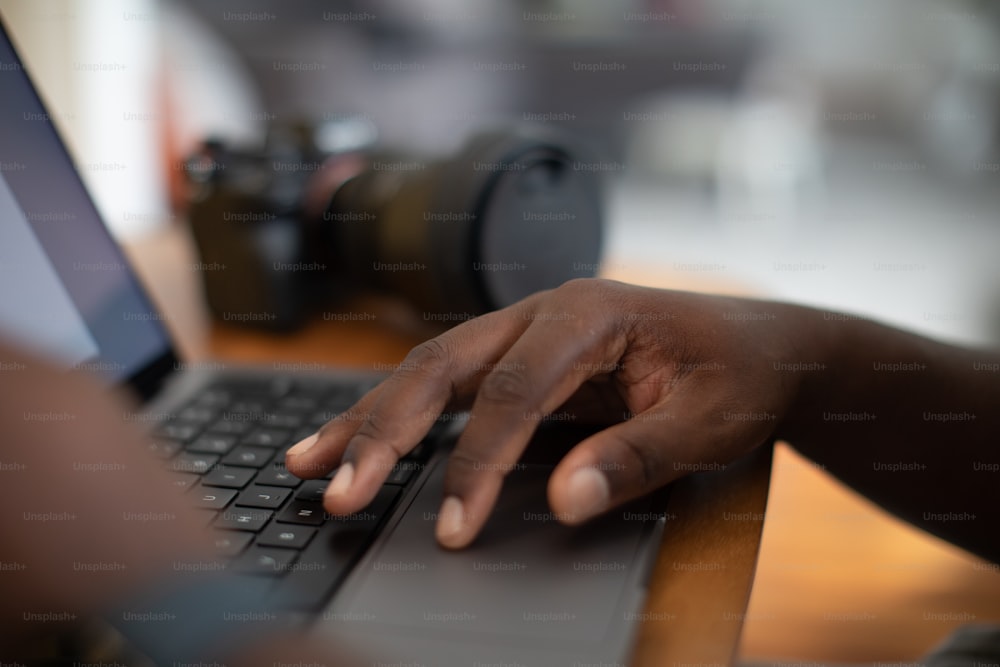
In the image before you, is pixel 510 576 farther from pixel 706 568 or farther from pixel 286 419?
pixel 286 419

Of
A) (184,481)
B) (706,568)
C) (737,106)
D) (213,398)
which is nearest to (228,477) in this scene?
(184,481)

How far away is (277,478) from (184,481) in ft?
0.15

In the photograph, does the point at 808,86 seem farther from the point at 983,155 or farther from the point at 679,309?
the point at 679,309

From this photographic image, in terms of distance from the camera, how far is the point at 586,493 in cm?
34

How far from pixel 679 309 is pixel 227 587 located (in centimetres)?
25

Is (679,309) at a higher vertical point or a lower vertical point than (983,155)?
higher

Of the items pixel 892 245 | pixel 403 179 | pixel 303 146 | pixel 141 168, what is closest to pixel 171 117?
pixel 141 168

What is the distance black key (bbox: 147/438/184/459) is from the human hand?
0.08m

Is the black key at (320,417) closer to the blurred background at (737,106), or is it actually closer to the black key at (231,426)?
the black key at (231,426)

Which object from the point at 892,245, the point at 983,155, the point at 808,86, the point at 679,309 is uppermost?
the point at 679,309

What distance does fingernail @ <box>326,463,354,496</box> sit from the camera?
359mm

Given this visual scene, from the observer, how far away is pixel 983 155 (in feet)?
9.31

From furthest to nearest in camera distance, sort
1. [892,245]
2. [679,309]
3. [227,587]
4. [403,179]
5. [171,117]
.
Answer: [892,245]
[171,117]
[403,179]
[679,309]
[227,587]

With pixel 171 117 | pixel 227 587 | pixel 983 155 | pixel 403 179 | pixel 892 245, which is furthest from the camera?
pixel 983 155
